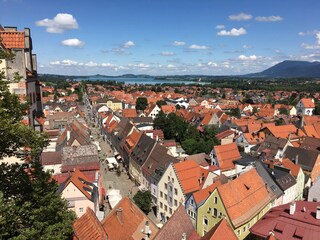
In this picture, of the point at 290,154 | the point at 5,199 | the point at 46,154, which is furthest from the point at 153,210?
the point at 5,199

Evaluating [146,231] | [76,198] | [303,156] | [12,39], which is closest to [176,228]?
[146,231]

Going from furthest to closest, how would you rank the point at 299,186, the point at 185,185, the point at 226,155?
the point at 226,155
the point at 299,186
the point at 185,185

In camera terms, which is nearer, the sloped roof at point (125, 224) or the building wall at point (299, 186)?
the sloped roof at point (125, 224)

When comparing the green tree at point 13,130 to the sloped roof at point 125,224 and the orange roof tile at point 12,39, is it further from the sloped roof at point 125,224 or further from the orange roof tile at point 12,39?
the sloped roof at point 125,224

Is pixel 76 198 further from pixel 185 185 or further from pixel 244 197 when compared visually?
pixel 244 197

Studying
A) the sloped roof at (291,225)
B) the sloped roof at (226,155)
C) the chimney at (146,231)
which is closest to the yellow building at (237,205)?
the sloped roof at (291,225)

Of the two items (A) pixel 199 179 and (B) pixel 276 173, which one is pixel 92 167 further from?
(B) pixel 276 173

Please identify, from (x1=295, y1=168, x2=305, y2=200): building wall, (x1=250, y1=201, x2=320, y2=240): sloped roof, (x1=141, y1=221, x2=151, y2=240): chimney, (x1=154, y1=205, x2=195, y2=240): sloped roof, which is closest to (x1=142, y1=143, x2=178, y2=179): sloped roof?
(x1=154, y1=205, x2=195, y2=240): sloped roof
